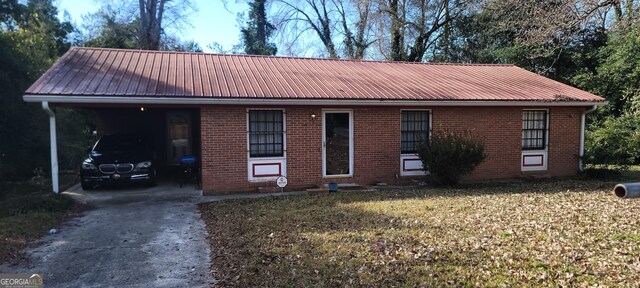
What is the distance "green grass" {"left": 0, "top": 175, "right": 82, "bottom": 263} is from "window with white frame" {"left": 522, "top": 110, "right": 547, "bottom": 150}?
12.8m

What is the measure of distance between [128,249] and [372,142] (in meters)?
7.50

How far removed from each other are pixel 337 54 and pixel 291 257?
26.8 m

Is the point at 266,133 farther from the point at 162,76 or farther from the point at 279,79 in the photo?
the point at 162,76

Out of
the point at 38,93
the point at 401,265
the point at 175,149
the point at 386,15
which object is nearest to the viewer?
the point at 401,265

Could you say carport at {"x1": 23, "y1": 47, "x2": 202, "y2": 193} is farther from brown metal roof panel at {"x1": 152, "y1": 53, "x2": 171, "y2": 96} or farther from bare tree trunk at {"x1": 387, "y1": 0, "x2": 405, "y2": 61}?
bare tree trunk at {"x1": 387, "y1": 0, "x2": 405, "y2": 61}

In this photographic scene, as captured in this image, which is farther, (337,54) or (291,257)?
(337,54)

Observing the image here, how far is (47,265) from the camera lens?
542 centimetres

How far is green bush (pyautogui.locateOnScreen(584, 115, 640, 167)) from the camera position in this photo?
14.0m

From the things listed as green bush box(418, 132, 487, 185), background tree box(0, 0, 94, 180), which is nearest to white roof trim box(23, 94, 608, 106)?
green bush box(418, 132, 487, 185)

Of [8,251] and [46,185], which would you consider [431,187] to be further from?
[46,185]

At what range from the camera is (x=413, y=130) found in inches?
496

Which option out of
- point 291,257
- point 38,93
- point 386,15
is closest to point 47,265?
point 291,257

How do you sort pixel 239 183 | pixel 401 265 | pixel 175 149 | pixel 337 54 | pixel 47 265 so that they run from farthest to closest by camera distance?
pixel 337 54 → pixel 175 149 → pixel 239 183 → pixel 47 265 → pixel 401 265

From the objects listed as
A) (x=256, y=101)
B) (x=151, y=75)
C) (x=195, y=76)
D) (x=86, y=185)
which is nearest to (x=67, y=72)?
(x=151, y=75)
